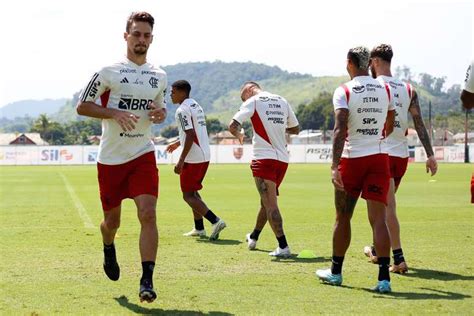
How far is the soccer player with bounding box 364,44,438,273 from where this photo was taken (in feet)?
29.1

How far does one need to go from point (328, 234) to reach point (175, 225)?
116 inches

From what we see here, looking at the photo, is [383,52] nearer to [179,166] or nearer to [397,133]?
[397,133]

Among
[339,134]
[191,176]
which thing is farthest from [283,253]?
[191,176]

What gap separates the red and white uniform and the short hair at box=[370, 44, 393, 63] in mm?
1114

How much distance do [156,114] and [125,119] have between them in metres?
0.39

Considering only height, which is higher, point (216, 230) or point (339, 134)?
point (339, 134)

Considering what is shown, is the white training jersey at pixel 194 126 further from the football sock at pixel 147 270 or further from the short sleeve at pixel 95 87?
the football sock at pixel 147 270

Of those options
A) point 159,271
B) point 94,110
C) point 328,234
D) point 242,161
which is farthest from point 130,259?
point 242,161

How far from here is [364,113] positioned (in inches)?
305

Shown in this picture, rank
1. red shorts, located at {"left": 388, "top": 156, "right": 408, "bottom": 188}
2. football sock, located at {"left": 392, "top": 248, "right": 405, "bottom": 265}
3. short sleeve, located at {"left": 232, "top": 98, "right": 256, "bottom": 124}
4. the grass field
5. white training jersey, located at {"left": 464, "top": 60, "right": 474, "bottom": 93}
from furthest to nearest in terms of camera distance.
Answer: short sleeve, located at {"left": 232, "top": 98, "right": 256, "bottom": 124}, red shorts, located at {"left": 388, "top": 156, "right": 408, "bottom": 188}, football sock, located at {"left": 392, "top": 248, "right": 405, "bottom": 265}, the grass field, white training jersey, located at {"left": 464, "top": 60, "right": 474, "bottom": 93}

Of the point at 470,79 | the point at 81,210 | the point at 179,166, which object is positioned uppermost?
the point at 470,79

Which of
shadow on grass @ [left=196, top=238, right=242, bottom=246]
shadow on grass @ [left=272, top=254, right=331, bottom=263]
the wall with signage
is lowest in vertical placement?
the wall with signage

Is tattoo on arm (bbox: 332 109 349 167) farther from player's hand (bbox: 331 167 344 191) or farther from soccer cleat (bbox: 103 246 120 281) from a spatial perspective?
soccer cleat (bbox: 103 246 120 281)

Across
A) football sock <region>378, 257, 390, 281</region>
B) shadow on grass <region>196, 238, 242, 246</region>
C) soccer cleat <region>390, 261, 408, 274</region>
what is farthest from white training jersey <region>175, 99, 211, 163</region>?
football sock <region>378, 257, 390, 281</region>
